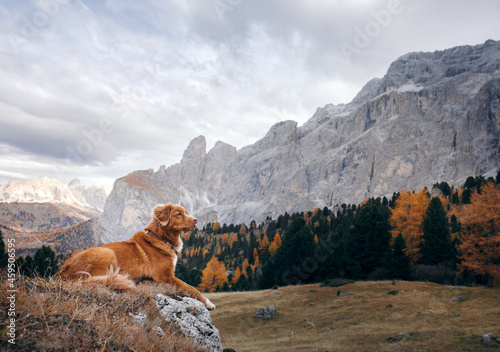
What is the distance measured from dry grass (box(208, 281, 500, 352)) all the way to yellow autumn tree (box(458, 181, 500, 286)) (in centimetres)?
370

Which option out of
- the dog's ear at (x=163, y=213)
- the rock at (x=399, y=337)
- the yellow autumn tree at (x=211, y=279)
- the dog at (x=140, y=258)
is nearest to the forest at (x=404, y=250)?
the yellow autumn tree at (x=211, y=279)

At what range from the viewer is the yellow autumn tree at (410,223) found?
4179 centimetres

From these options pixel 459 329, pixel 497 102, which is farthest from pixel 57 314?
pixel 497 102

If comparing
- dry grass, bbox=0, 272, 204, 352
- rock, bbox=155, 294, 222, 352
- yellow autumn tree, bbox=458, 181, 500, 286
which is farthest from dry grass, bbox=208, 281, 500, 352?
dry grass, bbox=0, 272, 204, 352

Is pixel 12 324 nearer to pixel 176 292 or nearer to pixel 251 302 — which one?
pixel 176 292

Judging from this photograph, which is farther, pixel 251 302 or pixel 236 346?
pixel 251 302

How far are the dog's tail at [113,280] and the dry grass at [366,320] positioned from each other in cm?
1829

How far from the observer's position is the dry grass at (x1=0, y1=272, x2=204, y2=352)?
2.58 m

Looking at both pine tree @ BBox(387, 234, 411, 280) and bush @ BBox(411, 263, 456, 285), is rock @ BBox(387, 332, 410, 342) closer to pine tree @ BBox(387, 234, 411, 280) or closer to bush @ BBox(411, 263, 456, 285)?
pine tree @ BBox(387, 234, 411, 280)

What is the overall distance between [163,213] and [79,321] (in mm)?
3397

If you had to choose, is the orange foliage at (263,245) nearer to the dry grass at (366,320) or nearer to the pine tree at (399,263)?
the dry grass at (366,320)

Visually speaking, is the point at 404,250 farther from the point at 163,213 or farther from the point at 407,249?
the point at 163,213

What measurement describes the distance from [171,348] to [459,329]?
23.4 m

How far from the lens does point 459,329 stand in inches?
738
